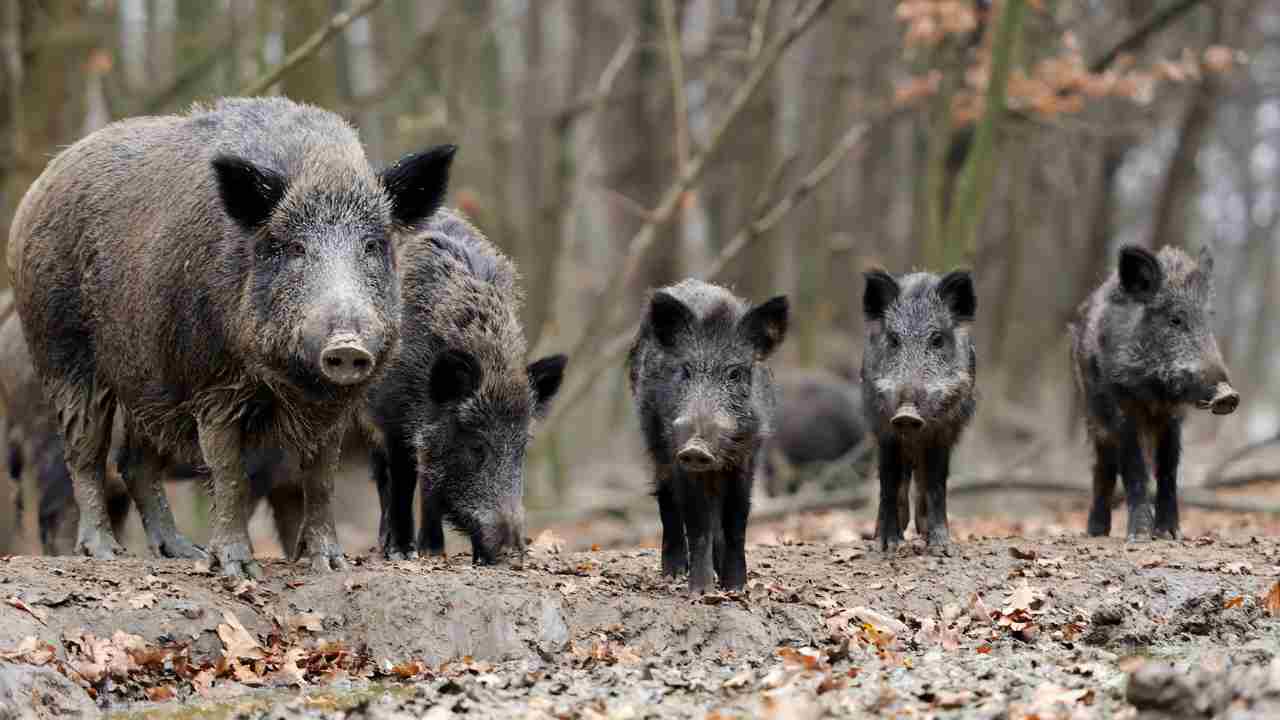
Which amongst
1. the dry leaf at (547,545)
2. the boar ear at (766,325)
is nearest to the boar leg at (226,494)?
the dry leaf at (547,545)

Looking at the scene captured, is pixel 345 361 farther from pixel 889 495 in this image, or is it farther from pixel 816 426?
pixel 816 426

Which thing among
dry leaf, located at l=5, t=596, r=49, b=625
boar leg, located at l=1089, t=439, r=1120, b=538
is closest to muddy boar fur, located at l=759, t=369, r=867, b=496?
boar leg, located at l=1089, t=439, r=1120, b=538

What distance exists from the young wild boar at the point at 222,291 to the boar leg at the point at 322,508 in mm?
11

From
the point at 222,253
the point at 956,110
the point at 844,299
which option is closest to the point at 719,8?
the point at 844,299

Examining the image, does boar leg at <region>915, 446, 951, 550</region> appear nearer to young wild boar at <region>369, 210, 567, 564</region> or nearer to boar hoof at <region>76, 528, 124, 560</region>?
young wild boar at <region>369, 210, 567, 564</region>

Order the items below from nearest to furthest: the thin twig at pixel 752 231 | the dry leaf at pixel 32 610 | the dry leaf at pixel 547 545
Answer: the dry leaf at pixel 32 610 → the dry leaf at pixel 547 545 → the thin twig at pixel 752 231

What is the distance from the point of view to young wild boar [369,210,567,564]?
9242mm

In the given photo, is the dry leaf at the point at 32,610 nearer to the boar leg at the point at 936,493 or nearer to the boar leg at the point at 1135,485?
the boar leg at the point at 936,493

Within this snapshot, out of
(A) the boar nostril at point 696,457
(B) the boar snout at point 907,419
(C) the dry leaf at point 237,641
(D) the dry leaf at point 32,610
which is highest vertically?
(B) the boar snout at point 907,419

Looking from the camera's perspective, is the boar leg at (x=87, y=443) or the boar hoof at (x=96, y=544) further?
the boar leg at (x=87, y=443)

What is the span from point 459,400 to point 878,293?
2657mm

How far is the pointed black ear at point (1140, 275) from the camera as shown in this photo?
35.2 ft

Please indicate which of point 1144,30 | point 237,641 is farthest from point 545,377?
point 1144,30

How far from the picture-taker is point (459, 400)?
9.38 metres
